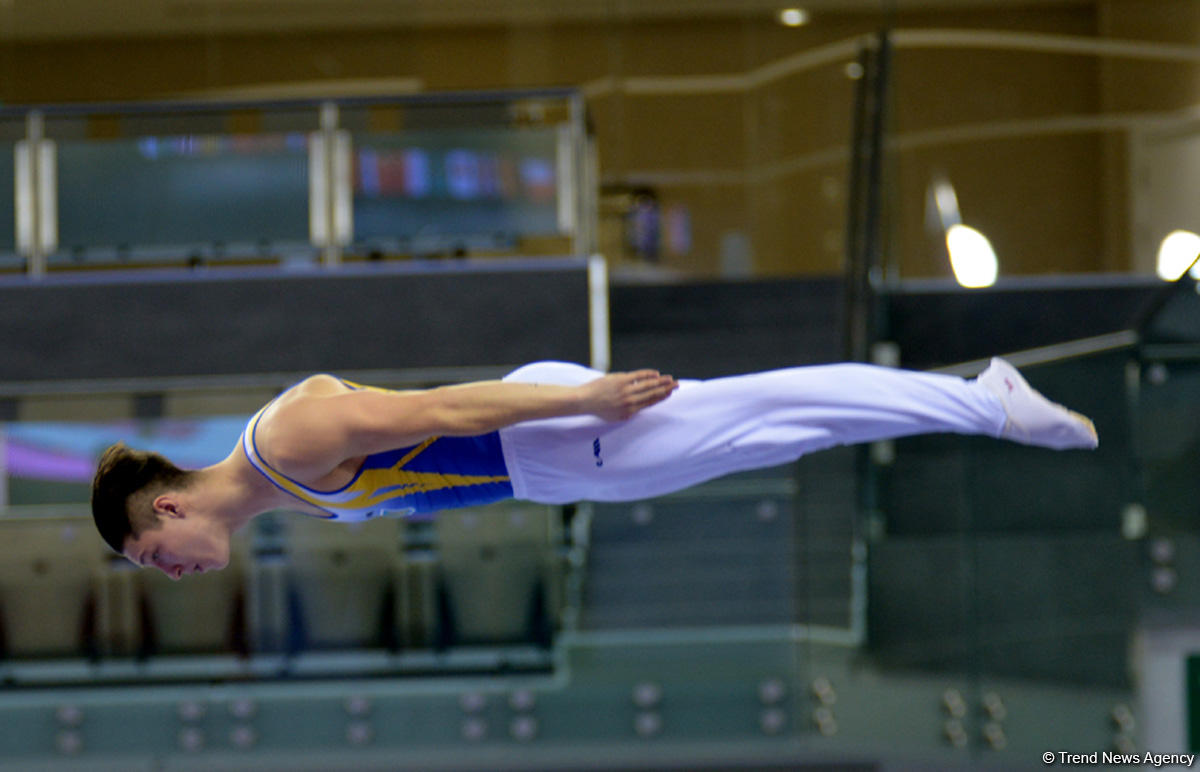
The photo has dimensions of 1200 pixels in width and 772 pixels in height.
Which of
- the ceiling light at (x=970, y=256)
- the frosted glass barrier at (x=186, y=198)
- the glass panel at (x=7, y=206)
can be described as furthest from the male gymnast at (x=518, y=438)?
the ceiling light at (x=970, y=256)

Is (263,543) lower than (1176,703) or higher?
higher

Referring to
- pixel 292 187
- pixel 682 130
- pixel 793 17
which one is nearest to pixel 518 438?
pixel 292 187

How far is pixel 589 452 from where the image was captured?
2482 millimetres

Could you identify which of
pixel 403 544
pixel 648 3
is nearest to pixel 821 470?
pixel 403 544

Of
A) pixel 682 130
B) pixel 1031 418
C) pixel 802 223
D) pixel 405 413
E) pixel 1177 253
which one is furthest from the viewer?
pixel 682 130

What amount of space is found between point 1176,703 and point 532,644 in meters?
2.50

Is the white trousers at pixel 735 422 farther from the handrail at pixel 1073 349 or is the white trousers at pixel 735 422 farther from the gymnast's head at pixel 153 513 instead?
the handrail at pixel 1073 349

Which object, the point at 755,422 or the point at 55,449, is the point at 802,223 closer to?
the point at 55,449

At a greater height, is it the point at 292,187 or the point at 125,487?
the point at 292,187

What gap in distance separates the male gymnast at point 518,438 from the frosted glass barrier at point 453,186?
3.02m

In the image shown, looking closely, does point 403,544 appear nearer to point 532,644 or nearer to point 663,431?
point 532,644

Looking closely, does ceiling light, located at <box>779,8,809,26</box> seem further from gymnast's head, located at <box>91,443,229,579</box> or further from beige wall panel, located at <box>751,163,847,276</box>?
gymnast's head, located at <box>91,443,229,579</box>

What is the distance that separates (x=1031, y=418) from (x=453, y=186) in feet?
11.6

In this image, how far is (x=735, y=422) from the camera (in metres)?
2.50
